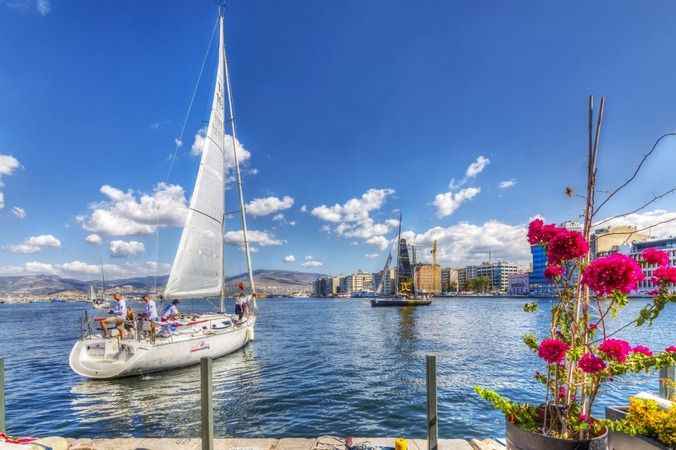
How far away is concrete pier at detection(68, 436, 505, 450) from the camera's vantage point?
18.3 feet

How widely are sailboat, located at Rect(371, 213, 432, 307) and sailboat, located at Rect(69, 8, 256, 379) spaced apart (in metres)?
68.5

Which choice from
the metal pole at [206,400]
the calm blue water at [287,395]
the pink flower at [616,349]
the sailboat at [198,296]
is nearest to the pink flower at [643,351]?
the pink flower at [616,349]

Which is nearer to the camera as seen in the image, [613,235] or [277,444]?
[613,235]

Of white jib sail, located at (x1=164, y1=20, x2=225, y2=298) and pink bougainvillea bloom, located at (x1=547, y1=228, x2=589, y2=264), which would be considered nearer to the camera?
pink bougainvillea bloom, located at (x1=547, y1=228, x2=589, y2=264)

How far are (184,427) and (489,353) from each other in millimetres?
17925

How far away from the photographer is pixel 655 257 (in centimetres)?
371

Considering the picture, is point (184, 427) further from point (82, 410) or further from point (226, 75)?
point (226, 75)

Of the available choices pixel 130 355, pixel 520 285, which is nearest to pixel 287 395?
pixel 130 355

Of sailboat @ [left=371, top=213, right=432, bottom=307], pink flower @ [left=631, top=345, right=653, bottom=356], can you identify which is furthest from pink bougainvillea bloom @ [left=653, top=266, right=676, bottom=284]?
sailboat @ [left=371, top=213, right=432, bottom=307]

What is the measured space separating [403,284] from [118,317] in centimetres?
10543

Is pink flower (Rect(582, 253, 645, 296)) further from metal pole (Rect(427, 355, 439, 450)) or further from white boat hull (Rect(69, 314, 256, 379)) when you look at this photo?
white boat hull (Rect(69, 314, 256, 379))

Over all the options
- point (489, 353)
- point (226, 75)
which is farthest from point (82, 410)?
point (226, 75)

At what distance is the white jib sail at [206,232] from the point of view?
65.0 ft

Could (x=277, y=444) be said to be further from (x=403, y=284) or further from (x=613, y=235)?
(x=403, y=284)
